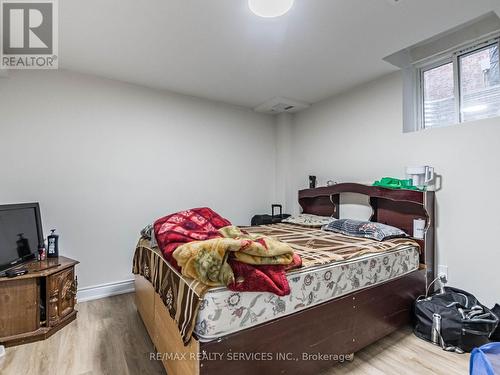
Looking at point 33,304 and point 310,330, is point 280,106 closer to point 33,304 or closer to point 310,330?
point 310,330

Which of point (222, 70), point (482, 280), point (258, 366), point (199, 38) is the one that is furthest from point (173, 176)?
point (482, 280)

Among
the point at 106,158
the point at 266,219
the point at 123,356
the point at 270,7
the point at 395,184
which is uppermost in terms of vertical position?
the point at 270,7

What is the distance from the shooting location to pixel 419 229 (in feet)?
7.74

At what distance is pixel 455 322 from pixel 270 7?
2573 mm

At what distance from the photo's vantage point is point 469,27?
2.29 meters

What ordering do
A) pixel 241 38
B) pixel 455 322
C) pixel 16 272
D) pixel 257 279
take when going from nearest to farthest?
pixel 257 279 < pixel 455 322 < pixel 16 272 < pixel 241 38

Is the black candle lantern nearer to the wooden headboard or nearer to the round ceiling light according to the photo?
the wooden headboard

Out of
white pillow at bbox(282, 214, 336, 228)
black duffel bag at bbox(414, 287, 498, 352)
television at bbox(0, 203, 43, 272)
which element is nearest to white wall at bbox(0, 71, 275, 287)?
television at bbox(0, 203, 43, 272)

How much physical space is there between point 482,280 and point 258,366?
209 cm

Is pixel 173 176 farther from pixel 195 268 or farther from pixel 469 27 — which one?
pixel 469 27

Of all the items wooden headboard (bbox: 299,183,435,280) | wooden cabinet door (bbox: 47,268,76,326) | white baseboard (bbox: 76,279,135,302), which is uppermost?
wooden headboard (bbox: 299,183,435,280)

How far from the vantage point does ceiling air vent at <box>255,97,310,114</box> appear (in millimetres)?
3585
